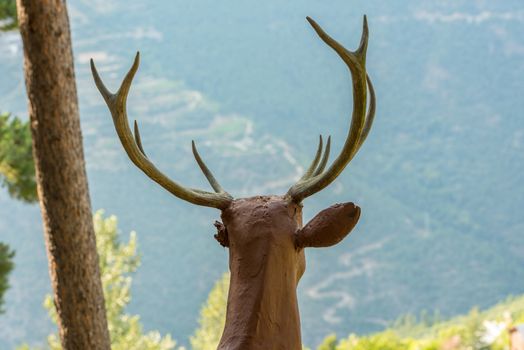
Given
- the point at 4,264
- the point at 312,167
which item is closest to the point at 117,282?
the point at 4,264

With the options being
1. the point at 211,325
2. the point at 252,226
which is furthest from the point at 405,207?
the point at 252,226

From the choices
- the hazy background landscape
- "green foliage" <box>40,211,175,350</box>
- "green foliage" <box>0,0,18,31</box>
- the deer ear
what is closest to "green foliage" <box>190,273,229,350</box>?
"green foliage" <box>40,211,175,350</box>

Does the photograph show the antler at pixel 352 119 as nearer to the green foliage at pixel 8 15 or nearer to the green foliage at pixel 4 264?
the green foliage at pixel 8 15

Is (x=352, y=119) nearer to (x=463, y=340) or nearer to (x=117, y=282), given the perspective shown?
(x=463, y=340)

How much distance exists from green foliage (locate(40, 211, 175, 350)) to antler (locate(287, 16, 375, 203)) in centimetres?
504

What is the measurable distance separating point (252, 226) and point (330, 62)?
824 inches

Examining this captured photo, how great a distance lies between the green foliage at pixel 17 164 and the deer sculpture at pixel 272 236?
2.69m

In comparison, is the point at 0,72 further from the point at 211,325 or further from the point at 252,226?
the point at 252,226

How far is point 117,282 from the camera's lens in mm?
6930

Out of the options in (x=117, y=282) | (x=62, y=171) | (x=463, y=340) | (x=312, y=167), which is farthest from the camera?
(x=117, y=282)

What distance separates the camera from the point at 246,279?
1.71 metres

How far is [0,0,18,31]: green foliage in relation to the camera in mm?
4125

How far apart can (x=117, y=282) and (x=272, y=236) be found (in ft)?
17.8

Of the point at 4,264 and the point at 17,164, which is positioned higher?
the point at 17,164
